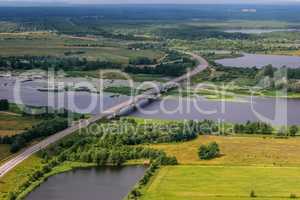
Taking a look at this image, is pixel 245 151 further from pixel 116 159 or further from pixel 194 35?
pixel 194 35

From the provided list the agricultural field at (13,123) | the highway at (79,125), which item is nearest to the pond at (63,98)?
the highway at (79,125)

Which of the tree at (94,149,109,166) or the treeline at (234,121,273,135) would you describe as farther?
the treeline at (234,121,273,135)

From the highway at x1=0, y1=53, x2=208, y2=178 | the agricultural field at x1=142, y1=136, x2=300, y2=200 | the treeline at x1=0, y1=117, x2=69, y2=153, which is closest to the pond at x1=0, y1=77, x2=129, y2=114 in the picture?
the highway at x1=0, y1=53, x2=208, y2=178

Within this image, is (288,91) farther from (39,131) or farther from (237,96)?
(39,131)

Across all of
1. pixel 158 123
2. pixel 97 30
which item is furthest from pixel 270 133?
pixel 97 30

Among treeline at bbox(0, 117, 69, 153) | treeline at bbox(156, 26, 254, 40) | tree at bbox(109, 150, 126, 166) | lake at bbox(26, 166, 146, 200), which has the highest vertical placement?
treeline at bbox(156, 26, 254, 40)

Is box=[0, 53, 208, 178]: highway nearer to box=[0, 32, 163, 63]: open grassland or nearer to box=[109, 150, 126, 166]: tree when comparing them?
box=[109, 150, 126, 166]: tree
